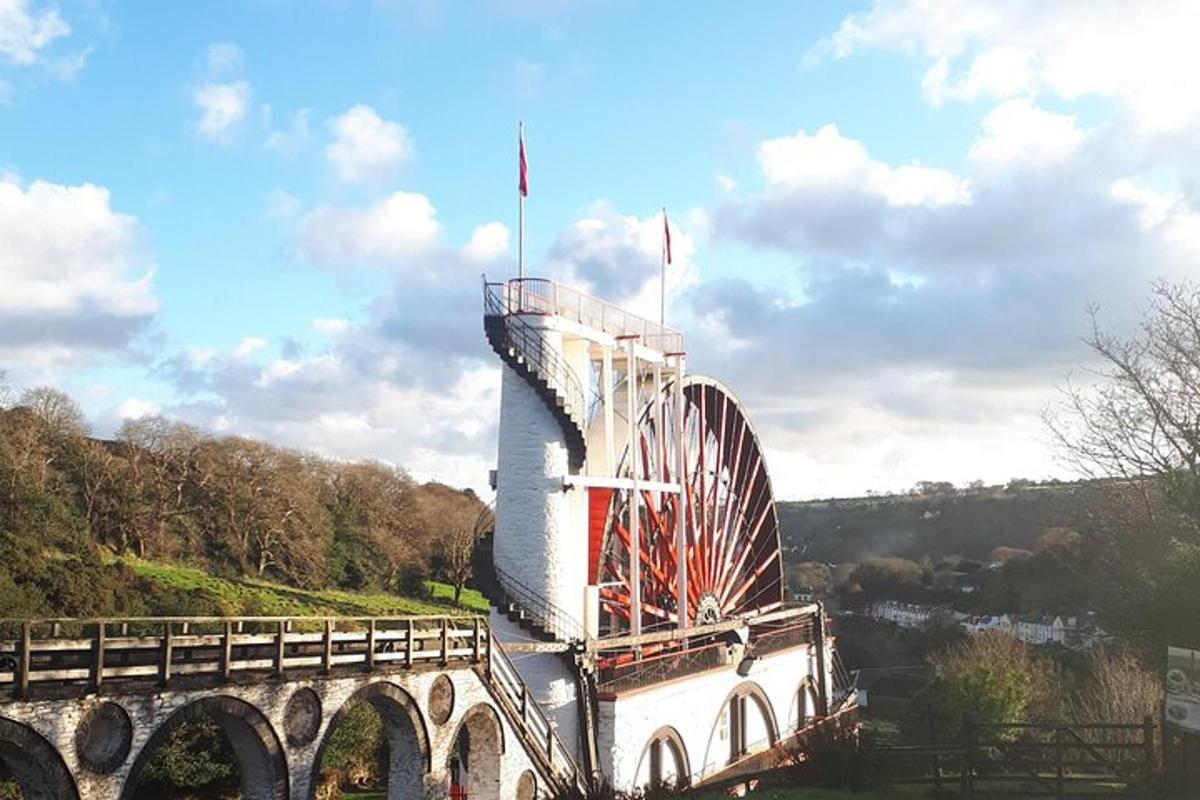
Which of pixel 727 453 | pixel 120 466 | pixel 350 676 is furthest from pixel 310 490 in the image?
pixel 350 676

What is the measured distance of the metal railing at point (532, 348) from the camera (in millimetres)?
22719

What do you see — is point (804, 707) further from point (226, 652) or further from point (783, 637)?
point (226, 652)

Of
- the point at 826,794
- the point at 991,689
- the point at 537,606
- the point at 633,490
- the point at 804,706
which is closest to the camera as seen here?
the point at 826,794

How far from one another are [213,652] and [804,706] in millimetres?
23903

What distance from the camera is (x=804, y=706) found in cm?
3388

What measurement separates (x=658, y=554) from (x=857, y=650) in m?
31.3

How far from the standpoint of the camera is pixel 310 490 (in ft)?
166

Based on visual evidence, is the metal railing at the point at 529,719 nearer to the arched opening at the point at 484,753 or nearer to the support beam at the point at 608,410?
the arched opening at the point at 484,753

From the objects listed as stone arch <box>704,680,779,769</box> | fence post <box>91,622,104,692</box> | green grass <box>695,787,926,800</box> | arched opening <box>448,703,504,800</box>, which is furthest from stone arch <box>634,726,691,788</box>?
fence post <box>91,622,104,692</box>

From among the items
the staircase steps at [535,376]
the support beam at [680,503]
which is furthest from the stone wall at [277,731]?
the support beam at [680,503]

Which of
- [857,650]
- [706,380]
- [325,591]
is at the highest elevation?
[706,380]

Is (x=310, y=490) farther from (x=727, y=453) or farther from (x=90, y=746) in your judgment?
(x=90, y=746)

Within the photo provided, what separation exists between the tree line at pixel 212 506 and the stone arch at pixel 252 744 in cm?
2034

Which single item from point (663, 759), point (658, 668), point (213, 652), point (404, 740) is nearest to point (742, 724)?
point (663, 759)
